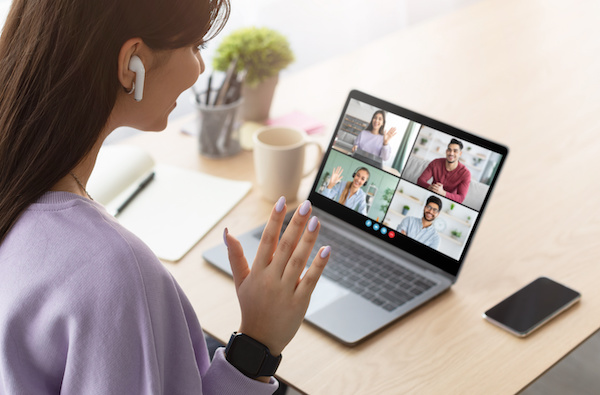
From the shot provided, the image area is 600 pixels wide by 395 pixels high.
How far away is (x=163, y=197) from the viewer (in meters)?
1.27

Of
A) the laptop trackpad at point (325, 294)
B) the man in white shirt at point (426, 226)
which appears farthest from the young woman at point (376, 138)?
the laptop trackpad at point (325, 294)

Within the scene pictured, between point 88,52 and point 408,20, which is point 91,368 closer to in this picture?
point 88,52

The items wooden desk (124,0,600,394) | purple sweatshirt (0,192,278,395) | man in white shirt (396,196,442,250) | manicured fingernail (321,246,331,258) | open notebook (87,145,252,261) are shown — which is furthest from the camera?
open notebook (87,145,252,261)

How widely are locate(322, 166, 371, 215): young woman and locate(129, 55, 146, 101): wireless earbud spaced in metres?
0.44

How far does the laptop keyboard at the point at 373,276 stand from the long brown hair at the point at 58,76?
0.49 metres

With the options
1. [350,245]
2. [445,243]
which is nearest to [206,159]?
[350,245]

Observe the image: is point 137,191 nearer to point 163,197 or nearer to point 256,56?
point 163,197

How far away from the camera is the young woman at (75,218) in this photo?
671 mm

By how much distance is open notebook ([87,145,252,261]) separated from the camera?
3.82 feet

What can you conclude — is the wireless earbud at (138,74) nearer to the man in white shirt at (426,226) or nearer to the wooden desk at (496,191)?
the wooden desk at (496,191)

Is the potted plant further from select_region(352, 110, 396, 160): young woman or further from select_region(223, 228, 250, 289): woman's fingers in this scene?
select_region(223, 228, 250, 289): woman's fingers

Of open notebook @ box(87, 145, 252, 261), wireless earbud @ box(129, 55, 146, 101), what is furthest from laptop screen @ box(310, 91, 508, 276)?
wireless earbud @ box(129, 55, 146, 101)

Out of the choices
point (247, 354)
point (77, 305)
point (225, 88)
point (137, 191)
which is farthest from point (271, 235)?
point (225, 88)

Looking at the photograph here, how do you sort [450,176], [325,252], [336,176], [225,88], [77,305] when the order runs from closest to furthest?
1. [77,305]
2. [325,252]
3. [450,176]
4. [336,176]
5. [225,88]
